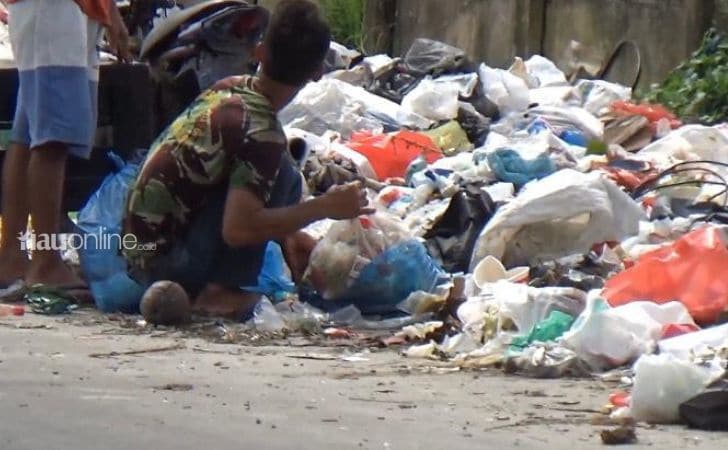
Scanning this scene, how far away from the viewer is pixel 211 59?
30.7ft

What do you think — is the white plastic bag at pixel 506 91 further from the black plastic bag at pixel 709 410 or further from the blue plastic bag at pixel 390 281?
the black plastic bag at pixel 709 410

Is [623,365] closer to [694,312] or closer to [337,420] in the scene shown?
[694,312]

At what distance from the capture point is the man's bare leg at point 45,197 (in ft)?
24.5

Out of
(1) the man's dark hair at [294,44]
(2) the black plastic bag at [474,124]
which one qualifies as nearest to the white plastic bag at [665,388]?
(1) the man's dark hair at [294,44]

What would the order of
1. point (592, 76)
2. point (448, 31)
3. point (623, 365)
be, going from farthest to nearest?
point (448, 31) < point (592, 76) < point (623, 365)

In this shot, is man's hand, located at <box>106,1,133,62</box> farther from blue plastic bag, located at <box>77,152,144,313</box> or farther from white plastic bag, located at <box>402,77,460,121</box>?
white plastic bag, located at <box>402,77,460,121</box>

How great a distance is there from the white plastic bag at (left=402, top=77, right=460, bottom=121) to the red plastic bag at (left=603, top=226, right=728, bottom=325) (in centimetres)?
415

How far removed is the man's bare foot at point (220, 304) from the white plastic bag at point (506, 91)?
4.15 meters

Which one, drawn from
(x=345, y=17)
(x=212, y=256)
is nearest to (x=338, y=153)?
(x=212, y=256)

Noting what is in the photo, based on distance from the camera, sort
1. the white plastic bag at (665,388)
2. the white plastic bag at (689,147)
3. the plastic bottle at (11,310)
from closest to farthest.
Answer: the white plastic bag at (665,388)
the plastic bottle at (11,310)
the white plastic bag at (689,147)

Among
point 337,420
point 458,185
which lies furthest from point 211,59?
point 337,420

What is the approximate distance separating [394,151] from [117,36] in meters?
2.39

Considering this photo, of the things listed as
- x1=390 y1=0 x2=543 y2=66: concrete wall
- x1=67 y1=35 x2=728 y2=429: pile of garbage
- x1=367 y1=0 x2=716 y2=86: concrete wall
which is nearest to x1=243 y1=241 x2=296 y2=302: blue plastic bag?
x1=67 y1=35 x2=728 y2=429: pile of garbage

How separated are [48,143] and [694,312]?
264 centimetres
